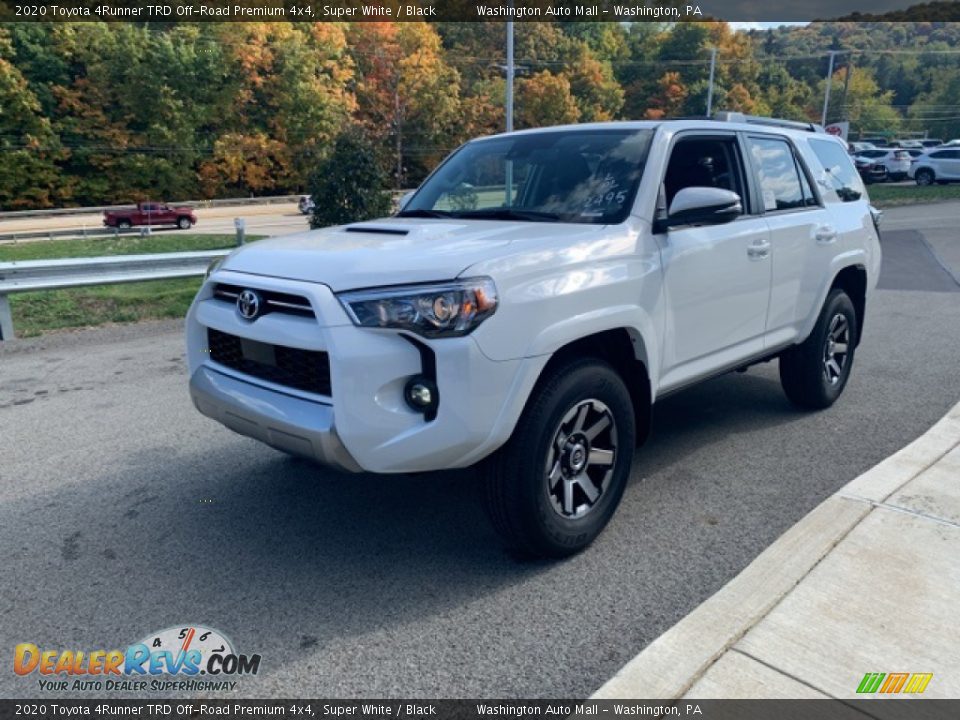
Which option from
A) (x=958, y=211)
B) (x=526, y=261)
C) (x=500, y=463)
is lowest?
(x=958, y=211)

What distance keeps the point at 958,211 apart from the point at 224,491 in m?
27.1

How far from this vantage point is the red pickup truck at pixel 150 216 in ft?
115

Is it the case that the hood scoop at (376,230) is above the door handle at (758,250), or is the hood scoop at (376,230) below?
above

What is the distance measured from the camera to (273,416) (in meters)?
3.13

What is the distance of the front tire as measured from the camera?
315cm

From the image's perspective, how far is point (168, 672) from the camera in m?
2.76

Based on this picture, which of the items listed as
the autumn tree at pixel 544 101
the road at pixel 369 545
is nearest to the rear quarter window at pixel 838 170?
the road at pixel 369 545

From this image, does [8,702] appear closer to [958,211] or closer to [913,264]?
[913,264]

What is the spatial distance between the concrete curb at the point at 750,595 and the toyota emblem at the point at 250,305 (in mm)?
2019

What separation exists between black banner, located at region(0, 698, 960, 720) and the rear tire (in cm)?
314

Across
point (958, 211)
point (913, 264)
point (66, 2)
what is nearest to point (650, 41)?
point (66, 2)

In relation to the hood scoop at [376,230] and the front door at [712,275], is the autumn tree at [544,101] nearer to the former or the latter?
the front door at [712,275]

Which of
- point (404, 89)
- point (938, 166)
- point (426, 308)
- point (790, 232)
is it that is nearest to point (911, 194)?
point (938, 166)

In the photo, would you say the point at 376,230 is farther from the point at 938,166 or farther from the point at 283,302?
the point at 938,166
